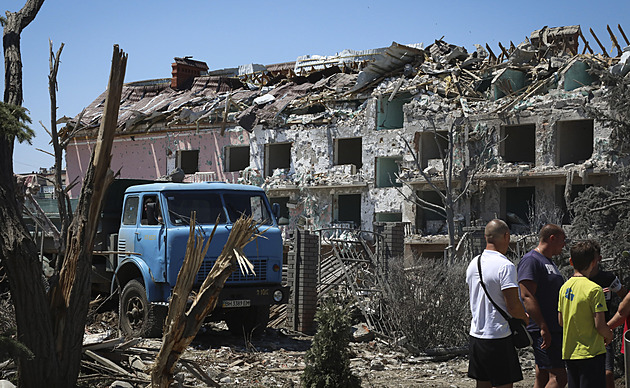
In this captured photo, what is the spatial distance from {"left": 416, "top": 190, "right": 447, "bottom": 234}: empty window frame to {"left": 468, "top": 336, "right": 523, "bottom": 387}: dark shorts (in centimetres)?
2677

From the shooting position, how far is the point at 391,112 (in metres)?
35.1

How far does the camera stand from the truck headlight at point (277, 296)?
1258 cm

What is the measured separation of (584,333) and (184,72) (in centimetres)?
4004

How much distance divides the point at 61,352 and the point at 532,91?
27.2m

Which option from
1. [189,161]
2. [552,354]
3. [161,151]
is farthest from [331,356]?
[189,161]

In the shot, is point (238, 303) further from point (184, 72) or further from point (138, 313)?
point (184, 72)

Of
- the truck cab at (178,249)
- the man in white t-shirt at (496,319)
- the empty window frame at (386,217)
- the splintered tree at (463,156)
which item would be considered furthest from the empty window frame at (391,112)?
the man in white t-shirt at (496,319)

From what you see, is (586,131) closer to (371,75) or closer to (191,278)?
(371,75)

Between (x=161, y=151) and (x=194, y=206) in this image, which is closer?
(x=194, y=206)

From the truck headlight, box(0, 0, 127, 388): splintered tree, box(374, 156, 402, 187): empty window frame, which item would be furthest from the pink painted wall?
box(0, 0, 127, 388): splintered tree

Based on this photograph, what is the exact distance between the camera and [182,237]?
12.1 m

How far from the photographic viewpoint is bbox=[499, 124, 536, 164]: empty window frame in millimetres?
33675

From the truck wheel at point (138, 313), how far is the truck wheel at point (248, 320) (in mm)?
1517

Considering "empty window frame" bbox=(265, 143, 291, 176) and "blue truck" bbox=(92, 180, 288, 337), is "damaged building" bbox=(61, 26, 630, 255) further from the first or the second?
"blue truck" bbox=(92, 180, 288, 337)
